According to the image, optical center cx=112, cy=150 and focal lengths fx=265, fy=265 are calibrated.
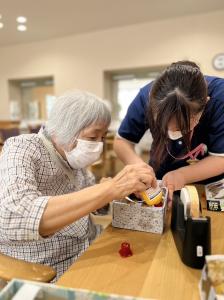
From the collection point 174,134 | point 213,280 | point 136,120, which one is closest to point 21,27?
point 136,120

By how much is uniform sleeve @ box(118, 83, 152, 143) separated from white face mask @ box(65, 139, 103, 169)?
30 cm

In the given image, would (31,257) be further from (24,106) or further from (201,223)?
(24,106)

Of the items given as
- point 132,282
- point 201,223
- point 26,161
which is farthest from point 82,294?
point 26,161

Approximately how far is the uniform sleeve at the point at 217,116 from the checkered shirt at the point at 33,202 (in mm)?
597

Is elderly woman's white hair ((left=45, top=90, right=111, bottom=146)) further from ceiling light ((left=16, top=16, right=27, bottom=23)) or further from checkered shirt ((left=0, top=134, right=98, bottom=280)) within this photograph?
ceiling light ((left=16, top=16, right=27, bottom=23))

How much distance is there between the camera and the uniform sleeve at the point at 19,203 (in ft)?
2.28

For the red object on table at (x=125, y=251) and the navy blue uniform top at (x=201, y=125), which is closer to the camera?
the red object on table at (x=125, y=251)

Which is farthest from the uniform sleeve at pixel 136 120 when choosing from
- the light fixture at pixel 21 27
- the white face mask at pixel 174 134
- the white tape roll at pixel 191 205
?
the light fixture at pixel 21 27

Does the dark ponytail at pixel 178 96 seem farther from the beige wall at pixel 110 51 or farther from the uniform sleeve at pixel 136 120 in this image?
the beige wall at pixel 110 51

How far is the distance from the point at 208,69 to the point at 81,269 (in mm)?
4092

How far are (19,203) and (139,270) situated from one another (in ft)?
1.16

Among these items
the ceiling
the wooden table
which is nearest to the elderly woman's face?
the wooden table

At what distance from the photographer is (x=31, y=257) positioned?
94cm

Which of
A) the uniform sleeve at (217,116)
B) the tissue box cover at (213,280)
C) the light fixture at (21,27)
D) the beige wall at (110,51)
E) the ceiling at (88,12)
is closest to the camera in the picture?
the tissue box cover at (213,280)
